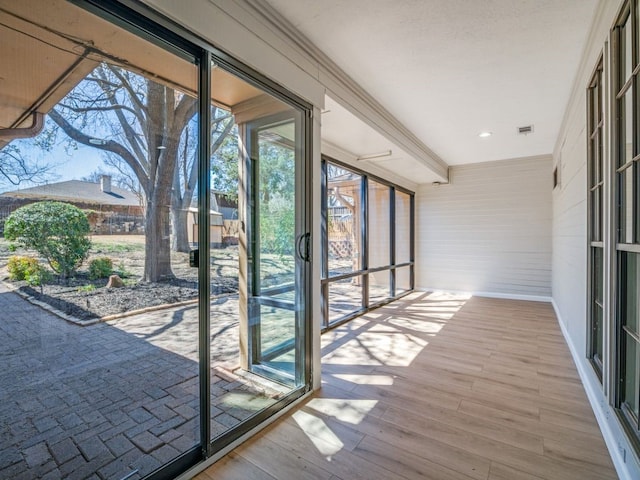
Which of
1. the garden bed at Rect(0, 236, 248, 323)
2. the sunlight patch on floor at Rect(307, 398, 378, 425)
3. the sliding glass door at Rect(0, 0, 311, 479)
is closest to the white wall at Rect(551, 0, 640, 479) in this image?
the sunlight patch on floor at Rect(307, 398, 378, 425)

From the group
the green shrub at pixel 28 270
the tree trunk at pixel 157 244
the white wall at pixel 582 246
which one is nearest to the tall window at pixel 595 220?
the white wall at pixel 582 246

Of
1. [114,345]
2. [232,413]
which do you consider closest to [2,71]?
[114,345]

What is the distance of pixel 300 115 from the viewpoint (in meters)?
2.40

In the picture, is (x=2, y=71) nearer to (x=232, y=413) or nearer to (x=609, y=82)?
(x=232, y=413)

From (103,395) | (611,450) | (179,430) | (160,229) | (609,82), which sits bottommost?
(611,450)

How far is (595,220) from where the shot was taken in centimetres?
233

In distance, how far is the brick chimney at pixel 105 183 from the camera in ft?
4.61

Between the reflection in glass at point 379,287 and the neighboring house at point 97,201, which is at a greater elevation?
the neighboring house at point 97,201

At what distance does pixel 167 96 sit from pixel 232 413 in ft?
6.03

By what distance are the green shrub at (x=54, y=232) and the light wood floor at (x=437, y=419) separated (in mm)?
1224

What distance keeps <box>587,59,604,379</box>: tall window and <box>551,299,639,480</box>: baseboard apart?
0.12 m

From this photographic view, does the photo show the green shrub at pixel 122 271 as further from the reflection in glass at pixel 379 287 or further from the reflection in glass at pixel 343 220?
the reflection in glass at pixel 379 287

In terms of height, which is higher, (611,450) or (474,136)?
(474,136)

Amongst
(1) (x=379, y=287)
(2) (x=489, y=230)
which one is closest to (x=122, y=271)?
(1) (x=379, y=287)
